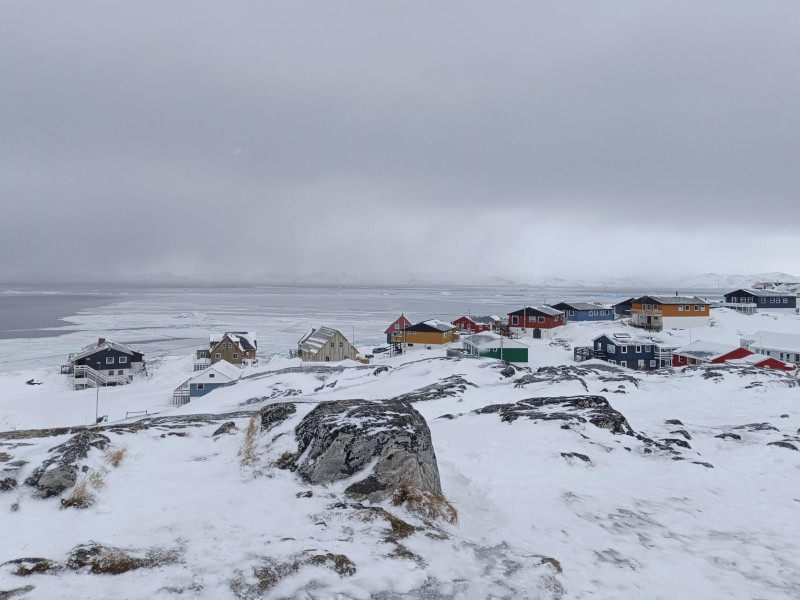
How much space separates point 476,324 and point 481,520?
226 ft

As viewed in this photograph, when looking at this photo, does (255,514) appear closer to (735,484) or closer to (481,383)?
(735,484)

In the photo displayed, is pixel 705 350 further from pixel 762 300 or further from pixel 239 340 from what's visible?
pixel 239 340

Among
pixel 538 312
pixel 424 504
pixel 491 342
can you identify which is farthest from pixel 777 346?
pixel 424 504

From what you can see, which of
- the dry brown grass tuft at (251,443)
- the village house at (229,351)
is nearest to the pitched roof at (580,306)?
the village house at (229,351)

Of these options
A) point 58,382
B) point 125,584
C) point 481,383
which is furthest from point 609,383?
point 58,382

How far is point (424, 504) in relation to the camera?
7.75 m

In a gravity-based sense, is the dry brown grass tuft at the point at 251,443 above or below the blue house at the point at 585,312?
above

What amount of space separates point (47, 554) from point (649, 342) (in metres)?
62.2

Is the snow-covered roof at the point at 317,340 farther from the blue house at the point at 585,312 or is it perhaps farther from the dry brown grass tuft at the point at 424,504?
the dry brown grass tuft at the point at 424,504

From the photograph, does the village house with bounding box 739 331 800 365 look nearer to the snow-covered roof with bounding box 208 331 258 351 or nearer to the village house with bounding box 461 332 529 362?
the village house with bounding box 461 332 529 362

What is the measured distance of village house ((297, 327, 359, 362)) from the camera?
183ft

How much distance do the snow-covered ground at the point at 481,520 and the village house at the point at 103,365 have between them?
161ft

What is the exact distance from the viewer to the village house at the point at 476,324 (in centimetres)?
7556

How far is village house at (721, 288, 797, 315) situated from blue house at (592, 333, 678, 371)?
159ft
